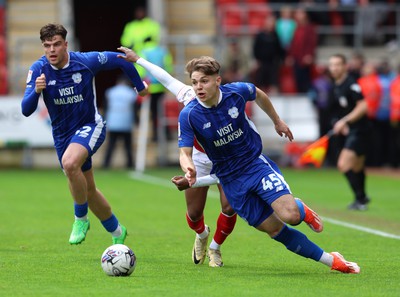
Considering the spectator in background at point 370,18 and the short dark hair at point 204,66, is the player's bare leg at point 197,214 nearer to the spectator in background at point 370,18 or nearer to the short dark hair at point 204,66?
the short dark hair at point 204,66

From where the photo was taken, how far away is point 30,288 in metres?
8.05

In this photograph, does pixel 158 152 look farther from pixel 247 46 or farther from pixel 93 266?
pixel 93 266

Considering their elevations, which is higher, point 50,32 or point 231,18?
point 50,32

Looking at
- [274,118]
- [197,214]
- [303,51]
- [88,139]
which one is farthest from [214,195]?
[274,118]

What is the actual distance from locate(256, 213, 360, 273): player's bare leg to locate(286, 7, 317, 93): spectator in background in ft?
55.2

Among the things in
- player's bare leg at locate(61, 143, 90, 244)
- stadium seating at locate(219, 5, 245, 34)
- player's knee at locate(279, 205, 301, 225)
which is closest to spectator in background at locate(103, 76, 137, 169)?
stadium seating at locate(219, 5, 245, 34)

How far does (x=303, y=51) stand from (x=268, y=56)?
41.8 inches

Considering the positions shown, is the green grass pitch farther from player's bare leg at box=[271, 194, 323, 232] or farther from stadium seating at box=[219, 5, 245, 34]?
stadium seating at box=[219, 5, 245, 34]

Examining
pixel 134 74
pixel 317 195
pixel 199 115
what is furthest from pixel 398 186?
pixel 199 115

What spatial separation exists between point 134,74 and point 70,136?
913 mm

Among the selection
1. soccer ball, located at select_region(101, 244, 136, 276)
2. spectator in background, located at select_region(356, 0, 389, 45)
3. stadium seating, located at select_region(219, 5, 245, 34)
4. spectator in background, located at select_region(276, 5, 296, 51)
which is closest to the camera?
soccer ball, located at select_region(101, 244, 136, 276)

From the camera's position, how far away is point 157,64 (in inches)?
914

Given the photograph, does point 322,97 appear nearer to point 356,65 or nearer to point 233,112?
point 356,65

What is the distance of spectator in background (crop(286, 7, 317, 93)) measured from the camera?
25.2 metres
